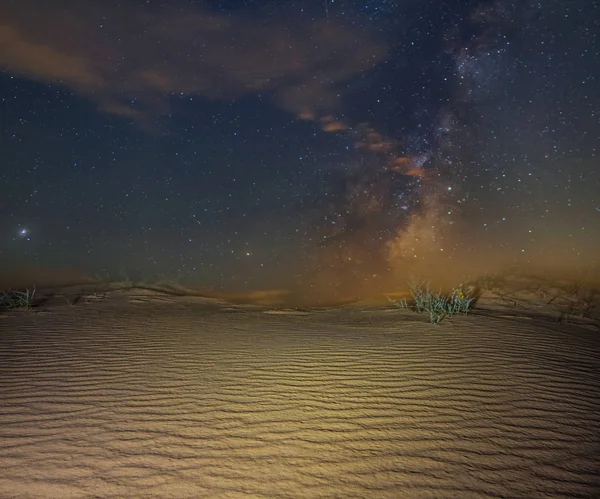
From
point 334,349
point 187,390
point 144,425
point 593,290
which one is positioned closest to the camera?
point 144,425

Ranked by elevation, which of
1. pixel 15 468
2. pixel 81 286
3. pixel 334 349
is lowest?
pixel 15 468

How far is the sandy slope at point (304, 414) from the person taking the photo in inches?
104

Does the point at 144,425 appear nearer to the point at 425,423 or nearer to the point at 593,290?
the point at 425,423

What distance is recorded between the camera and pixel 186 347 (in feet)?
20.7

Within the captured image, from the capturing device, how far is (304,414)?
3654mm

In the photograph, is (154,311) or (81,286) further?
(81,286)

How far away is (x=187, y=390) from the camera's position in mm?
4367

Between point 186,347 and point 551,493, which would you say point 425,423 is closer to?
point 551,493

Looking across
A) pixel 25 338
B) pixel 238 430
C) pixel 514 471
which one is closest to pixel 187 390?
pixel 238 430

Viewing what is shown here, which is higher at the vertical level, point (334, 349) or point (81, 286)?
point (81, 286)

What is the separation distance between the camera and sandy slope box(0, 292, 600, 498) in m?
2.64

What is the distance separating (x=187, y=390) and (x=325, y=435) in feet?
6.20

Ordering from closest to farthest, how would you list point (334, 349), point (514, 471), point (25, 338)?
point (514, 471)
point (334, 349)
point (25, 338)

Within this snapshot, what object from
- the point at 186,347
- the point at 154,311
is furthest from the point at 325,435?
the point at 154,311
